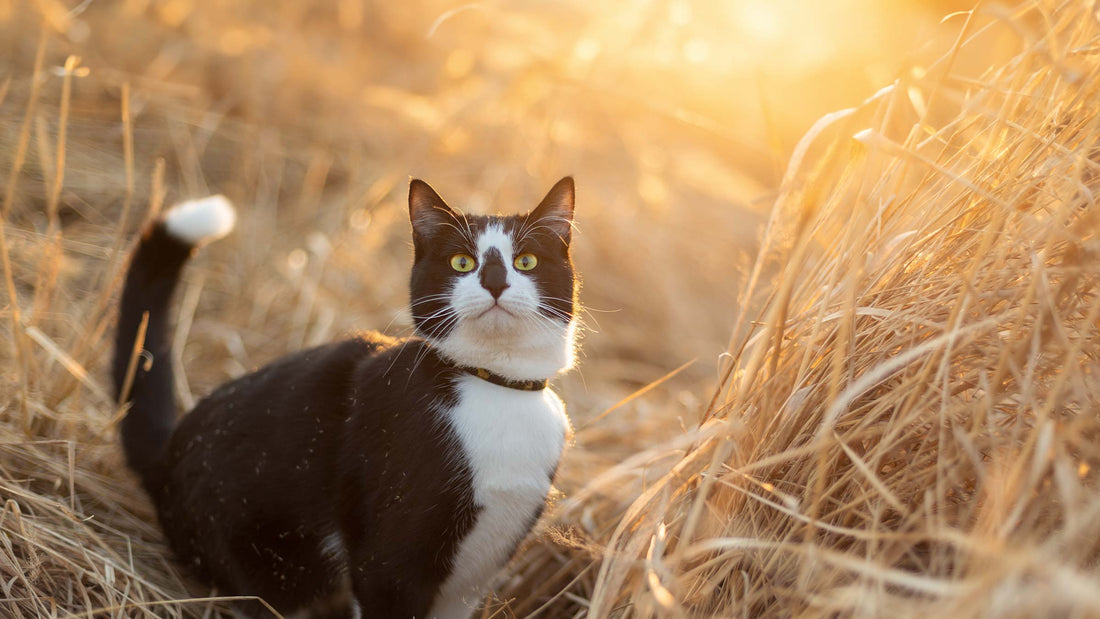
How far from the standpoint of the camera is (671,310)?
420cm

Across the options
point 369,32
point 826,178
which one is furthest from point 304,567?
point 369,32

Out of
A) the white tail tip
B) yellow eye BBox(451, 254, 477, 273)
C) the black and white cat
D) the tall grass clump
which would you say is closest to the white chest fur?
the black and white cat

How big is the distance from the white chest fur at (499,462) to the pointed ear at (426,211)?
0.43 meters

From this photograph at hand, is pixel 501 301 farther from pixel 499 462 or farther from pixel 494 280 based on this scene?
pixel 499 462

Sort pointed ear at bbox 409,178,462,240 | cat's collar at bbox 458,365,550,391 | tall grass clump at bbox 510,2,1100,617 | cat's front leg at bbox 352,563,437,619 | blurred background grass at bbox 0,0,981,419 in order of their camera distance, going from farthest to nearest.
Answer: blurred background grass at bbox 0,0,981,419, pointed ear at bbox 409,178,462,240, cat's collar at bbox 458,365,550,391, cat's front leg at bbox 352,563,437,619, tall grass clump at bbox 510,2,1100,617

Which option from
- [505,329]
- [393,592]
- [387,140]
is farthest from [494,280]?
[387,140]

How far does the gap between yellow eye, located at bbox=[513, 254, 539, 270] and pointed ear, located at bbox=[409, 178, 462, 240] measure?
0.21 m

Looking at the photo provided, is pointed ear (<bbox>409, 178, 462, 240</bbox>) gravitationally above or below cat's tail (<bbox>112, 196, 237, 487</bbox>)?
above

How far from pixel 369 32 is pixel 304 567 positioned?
14.6 feet

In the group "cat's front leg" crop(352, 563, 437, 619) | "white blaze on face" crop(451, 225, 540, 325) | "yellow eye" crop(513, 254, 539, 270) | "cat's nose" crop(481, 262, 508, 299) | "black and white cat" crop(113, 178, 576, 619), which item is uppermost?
"yellow eye" crop(513, 254, 539, 270)

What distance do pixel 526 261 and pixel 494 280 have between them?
0.18m

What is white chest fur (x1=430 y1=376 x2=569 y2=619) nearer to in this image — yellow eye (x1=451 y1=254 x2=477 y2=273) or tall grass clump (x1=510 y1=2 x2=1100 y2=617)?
tall grass clump (x1=510 y1=2 x2=1100 y2=617)

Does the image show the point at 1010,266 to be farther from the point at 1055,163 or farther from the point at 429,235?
the point at 429,235

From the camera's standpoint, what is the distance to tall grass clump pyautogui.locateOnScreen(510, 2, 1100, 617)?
1.13 m
